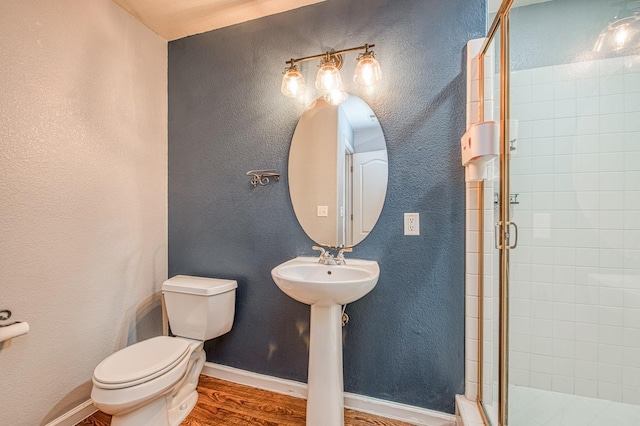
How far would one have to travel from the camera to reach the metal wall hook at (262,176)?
68.2 inches

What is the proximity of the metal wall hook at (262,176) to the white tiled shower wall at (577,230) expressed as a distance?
4.11 feet

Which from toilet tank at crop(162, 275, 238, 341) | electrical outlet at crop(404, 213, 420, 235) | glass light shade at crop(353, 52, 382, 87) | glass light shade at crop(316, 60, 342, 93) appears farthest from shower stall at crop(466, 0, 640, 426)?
toilet tank at crop(162, 275, 238, 341)

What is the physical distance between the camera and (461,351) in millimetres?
1426

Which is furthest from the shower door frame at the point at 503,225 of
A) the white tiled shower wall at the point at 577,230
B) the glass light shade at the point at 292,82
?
the glass light shade at the point at 292,82

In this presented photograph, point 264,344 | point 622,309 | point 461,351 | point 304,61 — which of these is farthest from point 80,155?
point 622,309

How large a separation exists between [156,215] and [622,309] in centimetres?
262

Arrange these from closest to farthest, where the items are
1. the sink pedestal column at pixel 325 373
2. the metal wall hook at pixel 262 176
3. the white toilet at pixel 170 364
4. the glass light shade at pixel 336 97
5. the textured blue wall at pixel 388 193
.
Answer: the white toilet at pixel 170 364 → the sink pedestal column at pixel 325 373 → the textured blue wall at pixel 388 193 → the glass light shade at pixel 336 97 → the metal wall hook at pixel 262 176

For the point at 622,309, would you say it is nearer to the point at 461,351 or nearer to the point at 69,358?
the point at 461,351

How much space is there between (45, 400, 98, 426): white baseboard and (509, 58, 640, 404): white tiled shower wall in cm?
220

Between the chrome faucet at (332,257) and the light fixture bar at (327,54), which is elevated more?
the light fixture bar at (327,54)

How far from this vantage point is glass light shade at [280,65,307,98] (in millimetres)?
1599

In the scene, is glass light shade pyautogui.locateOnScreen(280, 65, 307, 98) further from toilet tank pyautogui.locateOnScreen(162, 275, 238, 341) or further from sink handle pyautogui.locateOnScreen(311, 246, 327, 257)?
toilet tank pyautogui.locateOnScreen(162, 275, 238, 341)

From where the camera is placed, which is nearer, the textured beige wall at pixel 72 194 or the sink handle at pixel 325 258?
the textured beige wall at pixel 72 194

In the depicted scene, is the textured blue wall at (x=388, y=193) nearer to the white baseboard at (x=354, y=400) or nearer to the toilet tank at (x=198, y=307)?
the white baseboard at (x=354, y=400)
